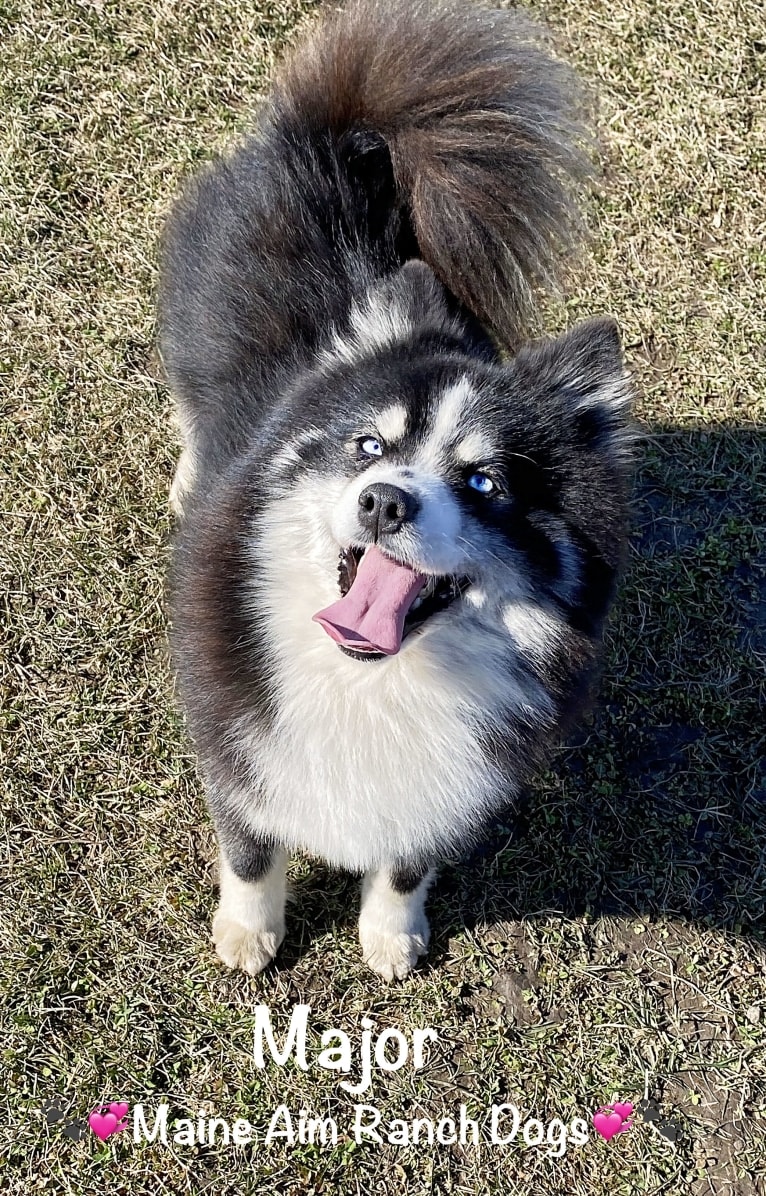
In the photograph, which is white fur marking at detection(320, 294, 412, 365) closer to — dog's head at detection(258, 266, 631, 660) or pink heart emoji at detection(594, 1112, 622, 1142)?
dog's head at detection(258, 266, 631, 660)

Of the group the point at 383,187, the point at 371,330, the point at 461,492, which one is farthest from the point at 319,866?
the point at 383,187

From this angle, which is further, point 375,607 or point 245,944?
point 245,944

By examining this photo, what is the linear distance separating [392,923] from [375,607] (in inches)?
44.9

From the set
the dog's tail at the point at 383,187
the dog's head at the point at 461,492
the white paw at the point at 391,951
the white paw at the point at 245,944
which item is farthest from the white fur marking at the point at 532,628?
the white paw at the point at 245,944

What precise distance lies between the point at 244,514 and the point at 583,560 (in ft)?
2.24

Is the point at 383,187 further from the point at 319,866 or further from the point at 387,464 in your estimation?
the point at 319,866

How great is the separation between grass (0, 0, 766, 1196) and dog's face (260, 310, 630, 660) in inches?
48.2

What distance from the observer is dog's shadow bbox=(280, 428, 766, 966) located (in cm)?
290

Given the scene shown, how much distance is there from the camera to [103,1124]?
2543 millimetres

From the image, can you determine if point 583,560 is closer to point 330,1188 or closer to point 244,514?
point 244,514

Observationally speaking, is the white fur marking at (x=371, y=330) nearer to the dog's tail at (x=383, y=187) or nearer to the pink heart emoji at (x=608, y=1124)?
the dog's tail at (x=383, y=187)

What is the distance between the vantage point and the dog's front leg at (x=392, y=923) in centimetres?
258

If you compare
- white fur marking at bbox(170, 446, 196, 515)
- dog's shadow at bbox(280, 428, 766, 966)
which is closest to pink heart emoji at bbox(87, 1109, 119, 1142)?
dog's shadow at bbox(280, 428, 766, 966)

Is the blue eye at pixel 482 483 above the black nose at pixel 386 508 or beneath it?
beneath
